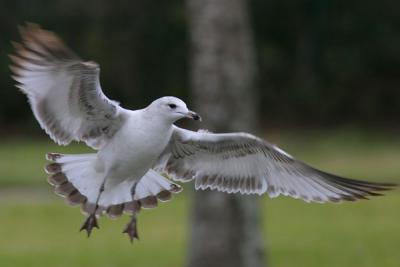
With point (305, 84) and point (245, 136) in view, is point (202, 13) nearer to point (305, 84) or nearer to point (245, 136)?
point (245, 136)

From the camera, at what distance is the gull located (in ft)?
20.6

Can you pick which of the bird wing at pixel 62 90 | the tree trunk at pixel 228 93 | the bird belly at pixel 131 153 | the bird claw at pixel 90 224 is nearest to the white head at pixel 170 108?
the bird belly at pixel 131 153

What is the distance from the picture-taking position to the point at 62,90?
6480 millimetres

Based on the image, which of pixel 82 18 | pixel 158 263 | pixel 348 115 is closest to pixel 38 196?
pixel 158 263

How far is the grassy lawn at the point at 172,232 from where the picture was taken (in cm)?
1233

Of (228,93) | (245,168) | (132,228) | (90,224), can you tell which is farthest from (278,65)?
(90,224)

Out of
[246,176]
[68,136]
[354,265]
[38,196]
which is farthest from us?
[38,196]

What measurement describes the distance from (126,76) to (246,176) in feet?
88.4

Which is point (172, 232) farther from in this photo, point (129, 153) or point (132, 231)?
point (129, 153)

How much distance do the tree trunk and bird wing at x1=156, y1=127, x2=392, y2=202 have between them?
3230 millimetres

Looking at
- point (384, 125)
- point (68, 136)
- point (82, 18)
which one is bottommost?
point (68, 136)

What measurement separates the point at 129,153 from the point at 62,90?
641 mm

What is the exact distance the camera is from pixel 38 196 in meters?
19.9

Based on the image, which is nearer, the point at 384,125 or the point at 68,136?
the point at 68,136
